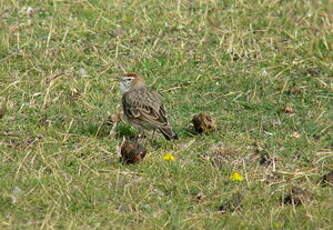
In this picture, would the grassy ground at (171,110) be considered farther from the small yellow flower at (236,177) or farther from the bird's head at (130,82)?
the bird's head at (130,82)

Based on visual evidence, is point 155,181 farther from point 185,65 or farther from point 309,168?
point 185,65

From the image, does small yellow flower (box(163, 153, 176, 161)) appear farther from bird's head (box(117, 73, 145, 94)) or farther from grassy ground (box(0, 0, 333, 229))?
bird's head (box(117, 73, 145, 94))

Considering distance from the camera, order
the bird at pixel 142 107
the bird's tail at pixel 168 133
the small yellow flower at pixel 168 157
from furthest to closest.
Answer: the bird at pixel 142 107 → the bird's tail at pixel 168 133 → the small yellow flower at pixel 168 157

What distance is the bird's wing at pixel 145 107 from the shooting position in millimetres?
9164

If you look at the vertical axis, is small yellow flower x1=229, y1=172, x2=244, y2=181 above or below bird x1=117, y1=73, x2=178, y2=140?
above

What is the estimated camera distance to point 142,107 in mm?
9430

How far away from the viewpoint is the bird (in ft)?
29.9

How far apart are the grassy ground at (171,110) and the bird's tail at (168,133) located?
11 cm

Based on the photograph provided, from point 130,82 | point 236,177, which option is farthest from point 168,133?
point 130,82

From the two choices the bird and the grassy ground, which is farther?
the bird

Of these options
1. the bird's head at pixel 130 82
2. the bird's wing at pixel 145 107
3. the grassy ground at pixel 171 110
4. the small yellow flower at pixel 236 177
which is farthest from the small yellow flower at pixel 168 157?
the bird's head at pixel 130 82

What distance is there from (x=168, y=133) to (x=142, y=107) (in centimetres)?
59

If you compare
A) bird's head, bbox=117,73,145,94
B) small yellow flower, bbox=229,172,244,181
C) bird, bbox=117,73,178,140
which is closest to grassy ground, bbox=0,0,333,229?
small yellow flower, bbox=229,172,244,181

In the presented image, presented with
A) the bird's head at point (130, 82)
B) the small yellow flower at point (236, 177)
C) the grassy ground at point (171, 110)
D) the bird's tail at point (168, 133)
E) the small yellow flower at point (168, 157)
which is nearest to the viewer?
the grassy ground at point (171, 110)
